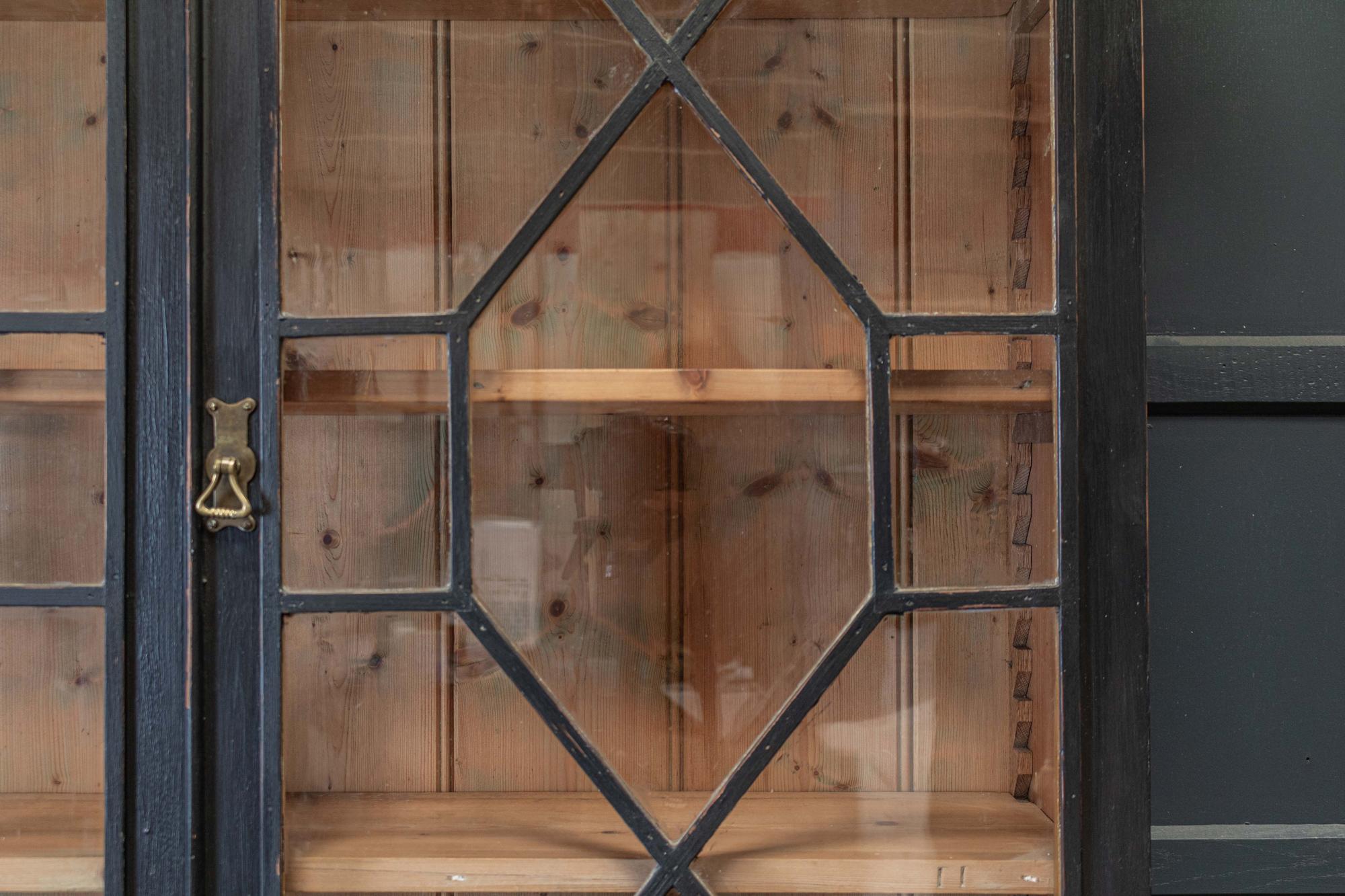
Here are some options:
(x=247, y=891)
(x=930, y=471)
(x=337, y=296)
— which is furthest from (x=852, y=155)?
(x=247, y=891)

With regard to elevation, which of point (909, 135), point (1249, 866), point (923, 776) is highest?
point (909, 135)

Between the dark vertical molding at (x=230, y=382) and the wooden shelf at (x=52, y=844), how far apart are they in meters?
0.06

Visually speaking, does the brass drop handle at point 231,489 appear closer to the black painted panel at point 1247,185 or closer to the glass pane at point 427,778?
the glass pane at point 427,778

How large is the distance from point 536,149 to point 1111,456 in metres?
0.38

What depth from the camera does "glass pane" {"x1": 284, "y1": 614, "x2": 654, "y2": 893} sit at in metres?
0.49

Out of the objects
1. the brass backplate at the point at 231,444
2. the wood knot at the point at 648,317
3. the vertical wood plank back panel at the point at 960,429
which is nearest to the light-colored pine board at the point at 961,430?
the vertical wood plank back panel at the point at 960,429

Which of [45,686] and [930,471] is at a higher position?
[930,471]

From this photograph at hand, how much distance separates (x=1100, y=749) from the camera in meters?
0.50

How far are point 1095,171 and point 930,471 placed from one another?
0.66ft

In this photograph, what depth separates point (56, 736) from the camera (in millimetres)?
488

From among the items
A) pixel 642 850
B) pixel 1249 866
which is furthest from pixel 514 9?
pixel 1249 866

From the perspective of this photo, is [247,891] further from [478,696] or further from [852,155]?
[852,155]

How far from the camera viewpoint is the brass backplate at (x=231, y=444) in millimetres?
481

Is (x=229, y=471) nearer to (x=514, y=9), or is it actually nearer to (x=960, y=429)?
(x=514, y=9)
